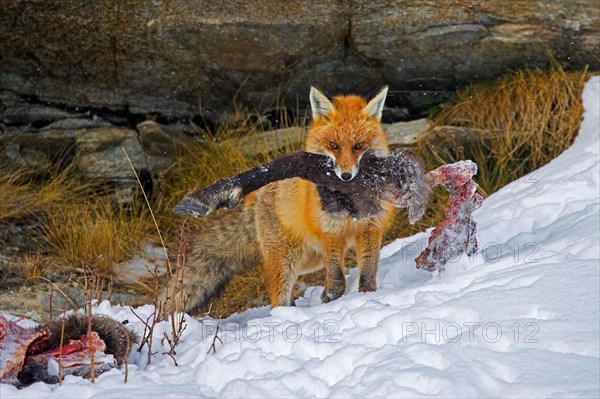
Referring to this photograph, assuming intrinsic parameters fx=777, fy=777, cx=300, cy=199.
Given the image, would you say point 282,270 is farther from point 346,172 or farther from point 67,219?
point 67,219

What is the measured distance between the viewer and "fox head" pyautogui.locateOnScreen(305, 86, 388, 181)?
487cm

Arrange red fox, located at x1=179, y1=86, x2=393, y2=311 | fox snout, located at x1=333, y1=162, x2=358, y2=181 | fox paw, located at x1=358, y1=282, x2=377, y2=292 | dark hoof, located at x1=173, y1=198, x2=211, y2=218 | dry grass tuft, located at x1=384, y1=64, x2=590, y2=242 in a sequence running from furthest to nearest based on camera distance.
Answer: dry grass tuft, located at x1=384, y1=64, x2=590, y2=242, fox paw, located at x1=358, y1=282, x2=377, y2=292, red fox, located at x1=179, y1=86, x2=393, y2=311, fox snout, located at x1=333, y1=162, x2=358, y2=181, dark hoof, located at x1=173, y1=198, x2=211, y2=218

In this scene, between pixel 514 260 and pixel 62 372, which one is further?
pixel 514 260

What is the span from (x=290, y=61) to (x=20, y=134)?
2.93 metres

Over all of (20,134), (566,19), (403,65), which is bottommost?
→ (20,134)

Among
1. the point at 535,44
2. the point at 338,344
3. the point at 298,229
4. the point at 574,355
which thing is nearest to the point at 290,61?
the point at 535,44

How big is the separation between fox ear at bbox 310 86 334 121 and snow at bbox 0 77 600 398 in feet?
4.18

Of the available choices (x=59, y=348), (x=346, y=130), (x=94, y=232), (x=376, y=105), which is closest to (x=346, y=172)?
(x=346, y=130)

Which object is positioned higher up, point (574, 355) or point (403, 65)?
point (574, 355)

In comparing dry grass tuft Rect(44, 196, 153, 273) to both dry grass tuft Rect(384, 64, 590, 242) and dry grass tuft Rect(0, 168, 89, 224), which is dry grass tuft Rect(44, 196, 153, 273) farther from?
dry grass tuft Rect(384, 64, 590, 242)

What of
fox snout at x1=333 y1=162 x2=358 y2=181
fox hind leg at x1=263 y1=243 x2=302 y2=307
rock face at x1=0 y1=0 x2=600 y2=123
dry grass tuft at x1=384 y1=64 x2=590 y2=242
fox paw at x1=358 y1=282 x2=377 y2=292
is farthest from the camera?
rock face at x1=0 y1=0 x2=600 y2=123

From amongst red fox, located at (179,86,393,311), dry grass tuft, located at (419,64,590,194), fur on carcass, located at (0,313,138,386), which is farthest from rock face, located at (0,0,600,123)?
fur on carcass, located at (0,313,138,386)

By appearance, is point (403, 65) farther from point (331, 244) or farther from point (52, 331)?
point (52, 331)

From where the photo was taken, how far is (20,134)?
8133 millimetres
